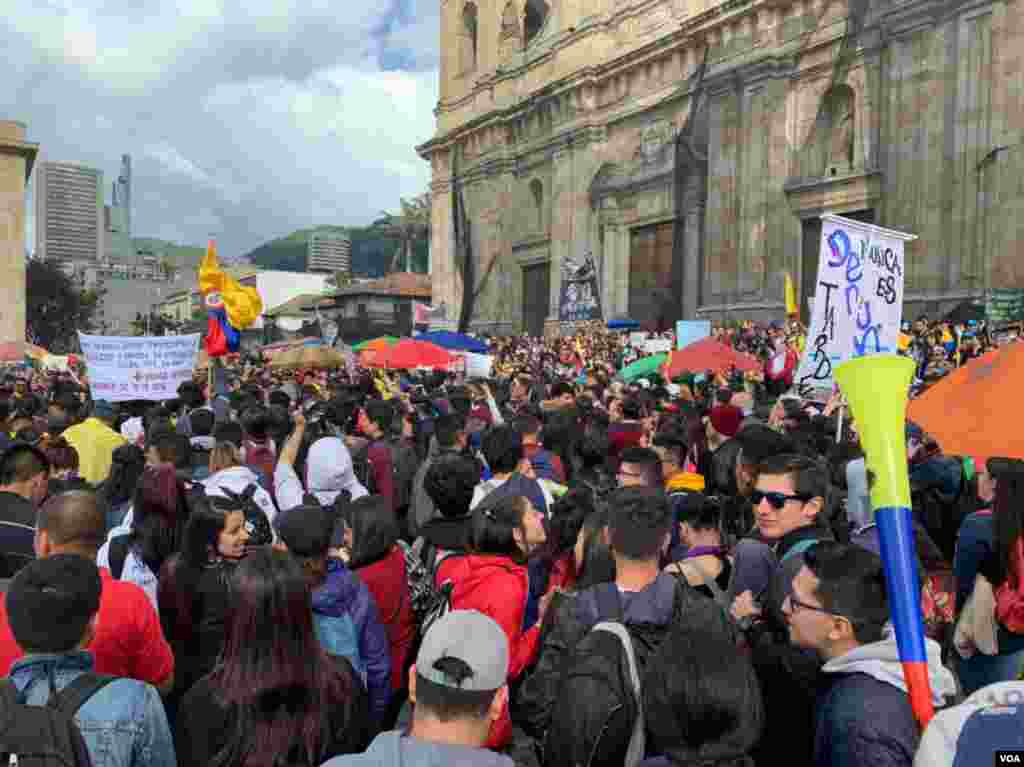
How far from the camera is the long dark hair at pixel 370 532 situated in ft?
13.3

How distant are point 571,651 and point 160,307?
326 ft

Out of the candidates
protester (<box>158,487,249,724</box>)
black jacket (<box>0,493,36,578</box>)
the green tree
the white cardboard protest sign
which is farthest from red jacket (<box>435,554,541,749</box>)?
the green tree

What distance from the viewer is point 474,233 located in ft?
132

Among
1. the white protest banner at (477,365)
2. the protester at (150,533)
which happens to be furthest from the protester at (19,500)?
the white protest banner at (477,365)

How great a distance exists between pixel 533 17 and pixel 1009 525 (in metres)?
38.6

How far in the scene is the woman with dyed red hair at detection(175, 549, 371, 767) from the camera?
249 centimetres

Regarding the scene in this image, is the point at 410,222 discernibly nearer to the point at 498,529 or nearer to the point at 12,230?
the point at 12,230

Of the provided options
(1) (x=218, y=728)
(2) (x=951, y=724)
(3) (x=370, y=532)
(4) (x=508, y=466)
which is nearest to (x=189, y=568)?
(3) (x=370, y=532)

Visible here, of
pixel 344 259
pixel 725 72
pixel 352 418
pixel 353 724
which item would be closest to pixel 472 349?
pixel 352 418

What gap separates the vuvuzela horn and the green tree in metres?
58.6

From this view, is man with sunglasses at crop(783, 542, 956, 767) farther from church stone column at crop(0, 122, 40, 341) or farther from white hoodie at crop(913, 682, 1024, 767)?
church stone column at crop(0, 122, 40, 341)

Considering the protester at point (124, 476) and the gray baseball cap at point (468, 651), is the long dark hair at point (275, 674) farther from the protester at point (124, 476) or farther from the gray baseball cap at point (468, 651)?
the protester at point (124, 476)

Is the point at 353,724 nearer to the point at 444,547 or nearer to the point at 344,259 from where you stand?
the point at 444,547

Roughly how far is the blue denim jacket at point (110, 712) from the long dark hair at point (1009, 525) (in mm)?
2937
